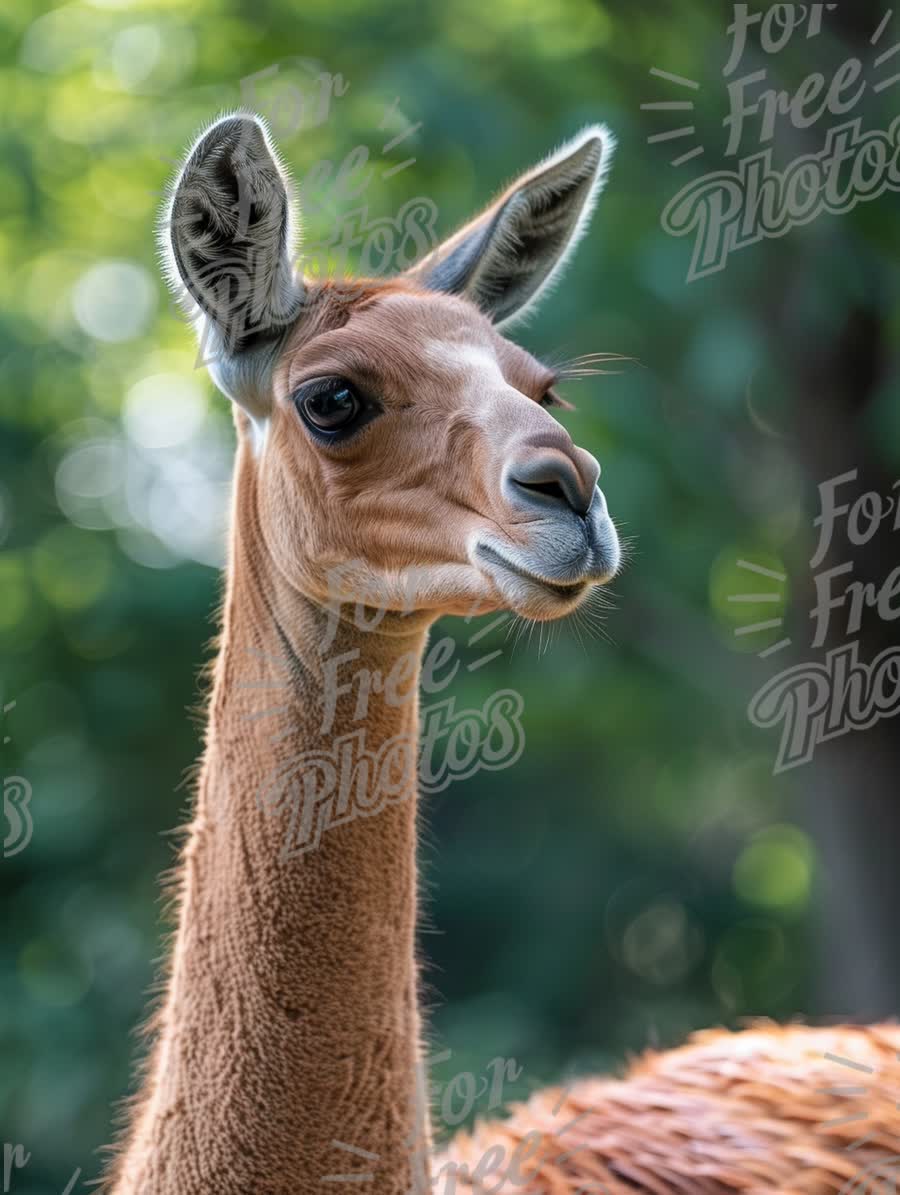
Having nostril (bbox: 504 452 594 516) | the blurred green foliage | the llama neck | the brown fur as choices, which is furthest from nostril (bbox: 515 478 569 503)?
the blurred green foliage

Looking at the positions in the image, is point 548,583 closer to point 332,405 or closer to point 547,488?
point 547,488

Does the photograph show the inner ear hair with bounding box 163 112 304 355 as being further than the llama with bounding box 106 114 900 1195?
Yes

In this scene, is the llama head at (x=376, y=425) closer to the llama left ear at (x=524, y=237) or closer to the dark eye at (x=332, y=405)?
the dark eye at (x=332, y=405)

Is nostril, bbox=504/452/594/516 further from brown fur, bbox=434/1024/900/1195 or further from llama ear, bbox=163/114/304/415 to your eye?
brown fur, bbox=434/1024/900/1195

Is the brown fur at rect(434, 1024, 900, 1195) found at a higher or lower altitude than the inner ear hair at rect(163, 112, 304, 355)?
lower

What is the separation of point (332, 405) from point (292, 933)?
1.16m

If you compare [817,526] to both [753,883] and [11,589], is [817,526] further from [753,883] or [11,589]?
[753,883]

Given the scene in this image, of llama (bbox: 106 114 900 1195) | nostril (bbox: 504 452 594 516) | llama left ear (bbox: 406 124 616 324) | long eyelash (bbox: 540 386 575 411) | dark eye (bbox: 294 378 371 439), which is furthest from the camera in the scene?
llama left ear (bbox: 406 124 616 324)

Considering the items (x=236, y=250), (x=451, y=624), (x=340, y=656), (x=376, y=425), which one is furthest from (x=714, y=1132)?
(x=451, y=624)

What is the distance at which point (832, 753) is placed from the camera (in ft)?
26.4

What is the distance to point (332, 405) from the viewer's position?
2941mm

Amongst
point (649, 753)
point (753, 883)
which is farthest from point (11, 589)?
point (753, 883)

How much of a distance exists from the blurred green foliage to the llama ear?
3.46 m

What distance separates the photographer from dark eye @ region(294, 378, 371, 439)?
2.93 m
